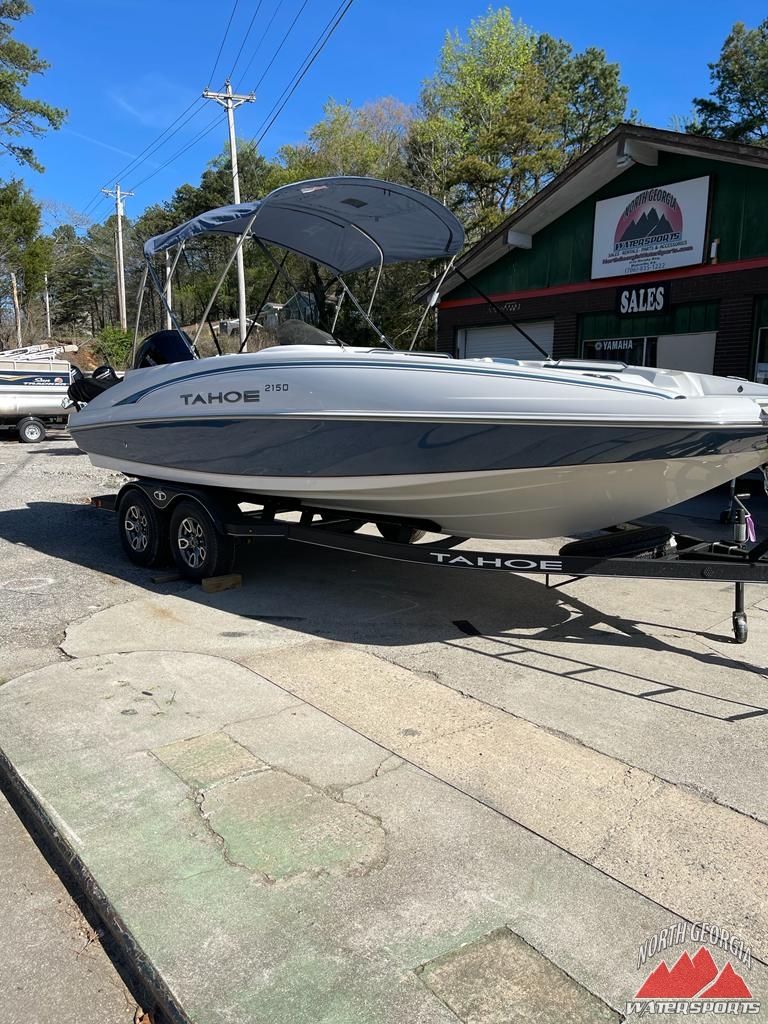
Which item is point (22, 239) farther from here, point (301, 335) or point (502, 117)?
point (301, 335)

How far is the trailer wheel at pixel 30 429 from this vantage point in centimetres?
1884

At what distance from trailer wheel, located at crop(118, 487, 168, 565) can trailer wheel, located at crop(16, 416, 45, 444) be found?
12.9 meters

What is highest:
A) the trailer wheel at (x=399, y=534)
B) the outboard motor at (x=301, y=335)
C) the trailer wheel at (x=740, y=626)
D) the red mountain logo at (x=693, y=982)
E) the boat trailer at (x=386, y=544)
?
the outboard motor at (x=301, y=335)

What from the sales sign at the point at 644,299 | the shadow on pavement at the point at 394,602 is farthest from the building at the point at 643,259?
the shadow on pavement at the point at 394,602

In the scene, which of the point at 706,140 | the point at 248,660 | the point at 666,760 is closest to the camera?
the point at 666,760

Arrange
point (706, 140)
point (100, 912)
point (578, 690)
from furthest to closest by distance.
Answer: point (706, 140) → point (578, 690) → point (100, 912)

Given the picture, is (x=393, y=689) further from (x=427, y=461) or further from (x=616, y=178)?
(x=616, y=178)

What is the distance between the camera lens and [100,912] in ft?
8.50

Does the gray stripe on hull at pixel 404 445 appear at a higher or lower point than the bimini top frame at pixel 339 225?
lower

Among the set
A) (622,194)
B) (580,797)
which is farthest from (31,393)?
(580,797)

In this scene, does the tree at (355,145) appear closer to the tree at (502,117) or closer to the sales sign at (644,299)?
the tree at (502,117)

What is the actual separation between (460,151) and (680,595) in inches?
1311

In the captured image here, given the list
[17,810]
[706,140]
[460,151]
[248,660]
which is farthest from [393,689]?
[460,151]

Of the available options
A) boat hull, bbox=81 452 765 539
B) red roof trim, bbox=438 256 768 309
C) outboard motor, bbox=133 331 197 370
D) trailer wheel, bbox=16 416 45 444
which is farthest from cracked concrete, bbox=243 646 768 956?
trailer wheel, bbox=16 416 45 444
